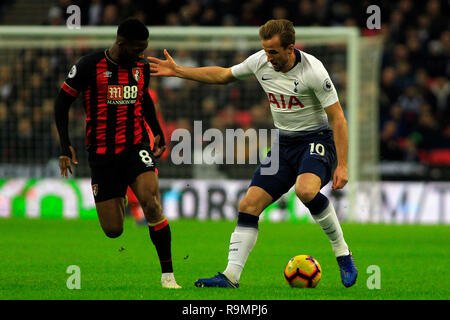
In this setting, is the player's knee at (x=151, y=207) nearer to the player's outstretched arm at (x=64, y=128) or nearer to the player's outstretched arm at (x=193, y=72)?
the player's outstretched arm at (x=64, y=128)

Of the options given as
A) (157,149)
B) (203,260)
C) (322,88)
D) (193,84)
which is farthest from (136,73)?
(193,84)

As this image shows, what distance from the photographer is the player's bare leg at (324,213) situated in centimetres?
700

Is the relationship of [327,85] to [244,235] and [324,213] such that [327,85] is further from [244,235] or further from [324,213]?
[244,235]

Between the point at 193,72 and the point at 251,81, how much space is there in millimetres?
10037

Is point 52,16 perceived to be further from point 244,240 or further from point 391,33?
point 244,240

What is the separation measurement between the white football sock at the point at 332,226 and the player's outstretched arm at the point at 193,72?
1.36 meters

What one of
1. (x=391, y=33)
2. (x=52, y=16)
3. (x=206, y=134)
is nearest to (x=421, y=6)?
→ (x=391, y=33)

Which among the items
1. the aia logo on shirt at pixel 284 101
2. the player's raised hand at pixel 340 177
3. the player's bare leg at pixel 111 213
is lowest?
the player's bare leg at pixel 111 213

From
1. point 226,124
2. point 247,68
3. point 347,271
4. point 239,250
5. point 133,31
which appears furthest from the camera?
point 226,124

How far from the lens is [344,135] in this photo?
7059mm

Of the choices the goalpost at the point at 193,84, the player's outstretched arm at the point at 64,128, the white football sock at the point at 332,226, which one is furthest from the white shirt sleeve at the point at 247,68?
the goalpost at the point at 193,84

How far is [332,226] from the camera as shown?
288 inches

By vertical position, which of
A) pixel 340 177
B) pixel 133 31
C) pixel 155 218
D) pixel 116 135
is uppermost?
pixel 133 31

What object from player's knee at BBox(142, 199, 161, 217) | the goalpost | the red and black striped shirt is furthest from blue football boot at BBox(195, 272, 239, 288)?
the goalpost
